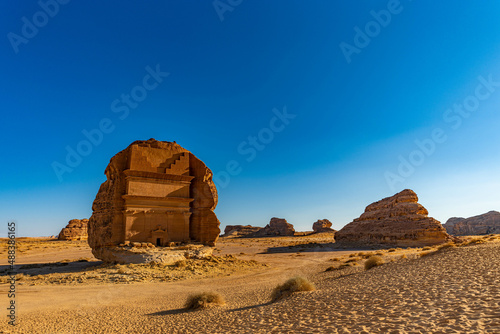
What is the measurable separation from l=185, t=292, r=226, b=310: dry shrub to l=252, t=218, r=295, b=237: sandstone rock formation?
2934 inches

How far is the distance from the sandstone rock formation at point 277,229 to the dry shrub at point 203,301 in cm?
7453

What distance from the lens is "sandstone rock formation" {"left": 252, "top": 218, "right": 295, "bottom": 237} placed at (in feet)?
276

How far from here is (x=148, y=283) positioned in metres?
15.3

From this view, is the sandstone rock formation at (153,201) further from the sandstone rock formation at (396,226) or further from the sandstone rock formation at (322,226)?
the sandstone rock formation at (322,226)

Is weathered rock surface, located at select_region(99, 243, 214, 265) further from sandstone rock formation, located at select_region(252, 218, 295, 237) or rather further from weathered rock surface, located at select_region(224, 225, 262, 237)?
weathered rock surface, located at select_region(224, 225, 262, 237)

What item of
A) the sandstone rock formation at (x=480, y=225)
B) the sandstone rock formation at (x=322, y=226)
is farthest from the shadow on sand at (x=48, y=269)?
the sandstone rock formation at (x=480, y=225)

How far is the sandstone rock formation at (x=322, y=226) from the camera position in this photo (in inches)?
3511

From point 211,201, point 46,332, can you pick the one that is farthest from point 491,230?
point 46,332

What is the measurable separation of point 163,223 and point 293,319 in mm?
14745

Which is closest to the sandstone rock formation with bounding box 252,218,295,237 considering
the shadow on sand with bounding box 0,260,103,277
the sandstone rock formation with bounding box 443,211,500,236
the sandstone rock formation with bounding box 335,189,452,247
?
the sandstone rock formation with bounding box 335,189,452,247

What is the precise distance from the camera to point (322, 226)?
3543 inches

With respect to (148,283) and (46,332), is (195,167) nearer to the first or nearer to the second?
(148,283)

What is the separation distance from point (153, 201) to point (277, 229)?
69.2 metres

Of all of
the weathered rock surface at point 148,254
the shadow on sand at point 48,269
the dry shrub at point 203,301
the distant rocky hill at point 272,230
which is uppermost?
the distant rocky hill at point 272,230
